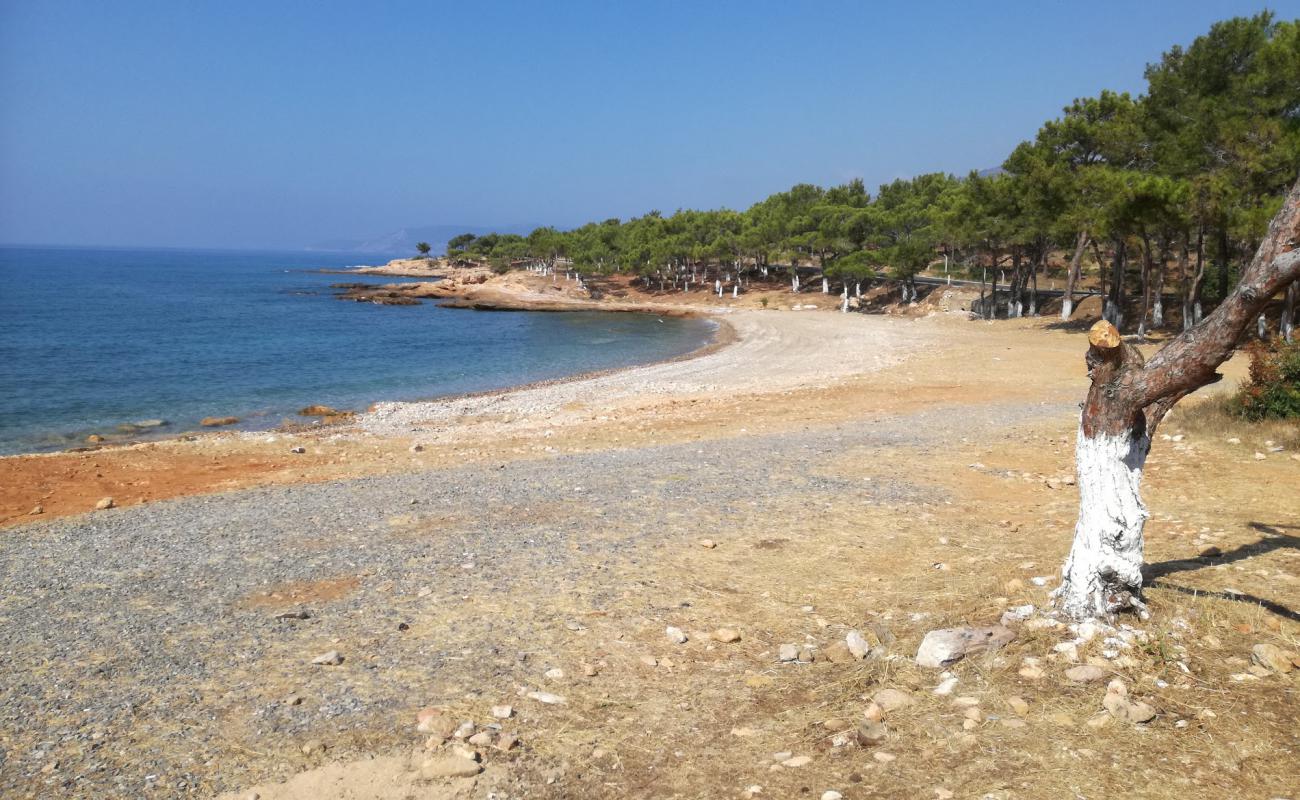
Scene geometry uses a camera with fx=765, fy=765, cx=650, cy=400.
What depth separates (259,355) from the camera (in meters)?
44.3

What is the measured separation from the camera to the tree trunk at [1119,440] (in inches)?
213

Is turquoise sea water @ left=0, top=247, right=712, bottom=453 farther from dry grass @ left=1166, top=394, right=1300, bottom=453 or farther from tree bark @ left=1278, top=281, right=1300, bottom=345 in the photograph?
tree bark @ left=1278, top=281, right=1300, bottom=345

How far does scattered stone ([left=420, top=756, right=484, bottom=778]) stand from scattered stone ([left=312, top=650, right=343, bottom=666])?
183 cm

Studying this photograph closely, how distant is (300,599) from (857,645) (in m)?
5.56

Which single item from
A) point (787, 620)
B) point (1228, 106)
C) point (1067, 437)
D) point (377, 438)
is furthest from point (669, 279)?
point (787, 620)

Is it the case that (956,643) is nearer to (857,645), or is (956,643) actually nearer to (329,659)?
(857,645)

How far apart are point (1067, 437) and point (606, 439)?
9989 millimetres

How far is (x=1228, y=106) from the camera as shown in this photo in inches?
1144

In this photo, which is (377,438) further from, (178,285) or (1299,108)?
(178,285)

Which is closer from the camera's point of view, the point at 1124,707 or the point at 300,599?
the point at 1124,707

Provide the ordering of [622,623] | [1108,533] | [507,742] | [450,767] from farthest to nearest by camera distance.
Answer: [622,623], [1108,533], [507,742], [450,767]

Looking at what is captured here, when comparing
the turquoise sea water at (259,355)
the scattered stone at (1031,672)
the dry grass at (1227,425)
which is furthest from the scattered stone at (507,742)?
the turquoise sea water at (259,355)

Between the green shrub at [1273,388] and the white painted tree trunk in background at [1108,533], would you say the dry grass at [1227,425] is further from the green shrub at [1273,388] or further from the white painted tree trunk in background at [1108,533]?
the white painted tree trunk in background at [1108,533]

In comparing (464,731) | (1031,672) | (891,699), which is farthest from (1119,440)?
Result: (464,731)
